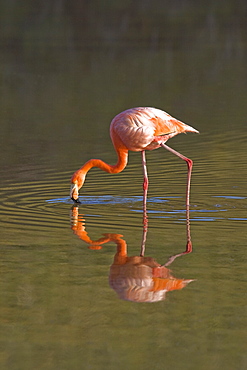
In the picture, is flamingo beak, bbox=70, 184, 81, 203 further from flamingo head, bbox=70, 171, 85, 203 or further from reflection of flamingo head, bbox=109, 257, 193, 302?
reflection of flamingo head, bbox=109, 257, 193, 302

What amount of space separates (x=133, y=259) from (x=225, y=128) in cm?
1001

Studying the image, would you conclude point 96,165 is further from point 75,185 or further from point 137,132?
point 137,132

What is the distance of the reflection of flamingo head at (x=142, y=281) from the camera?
22.6 ft

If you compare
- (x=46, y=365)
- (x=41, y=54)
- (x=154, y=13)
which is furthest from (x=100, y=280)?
(x=154, y=13)

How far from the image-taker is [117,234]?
9.14 metres

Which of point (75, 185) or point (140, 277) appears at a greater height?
point (140, 277)

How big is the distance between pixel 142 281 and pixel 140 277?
12 cm

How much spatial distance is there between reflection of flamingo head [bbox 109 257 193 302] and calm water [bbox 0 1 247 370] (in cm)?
2

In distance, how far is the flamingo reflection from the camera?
6918 millimetres

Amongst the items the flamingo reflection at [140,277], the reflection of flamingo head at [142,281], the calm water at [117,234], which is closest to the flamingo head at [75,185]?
the calm water at [117,234]

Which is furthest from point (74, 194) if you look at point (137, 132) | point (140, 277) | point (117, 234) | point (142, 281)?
point (142, 281)

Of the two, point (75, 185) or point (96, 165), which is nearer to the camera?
point (75, 185)

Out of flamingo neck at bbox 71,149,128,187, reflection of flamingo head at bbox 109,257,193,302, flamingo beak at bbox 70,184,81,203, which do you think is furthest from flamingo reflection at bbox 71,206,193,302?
flamingo neck at bbox 71,149,128,187

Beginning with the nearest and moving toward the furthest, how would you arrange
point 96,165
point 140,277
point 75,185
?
point 140,277 < point 75,185 < point 96,165
